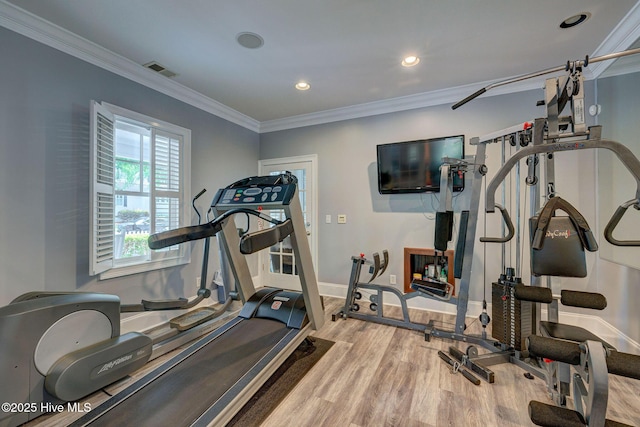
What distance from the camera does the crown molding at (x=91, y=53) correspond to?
75.2 inches

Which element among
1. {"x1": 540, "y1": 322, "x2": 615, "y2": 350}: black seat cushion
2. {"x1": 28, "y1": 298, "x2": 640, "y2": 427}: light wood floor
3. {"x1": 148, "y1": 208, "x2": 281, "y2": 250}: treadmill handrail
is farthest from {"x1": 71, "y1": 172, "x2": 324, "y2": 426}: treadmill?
{"x1": 540, "y1": 322, "x2": 615, "y2": 350}: black seat cushion

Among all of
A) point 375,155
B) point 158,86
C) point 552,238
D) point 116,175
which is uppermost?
point 158,86

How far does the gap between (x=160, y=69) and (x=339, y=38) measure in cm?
188

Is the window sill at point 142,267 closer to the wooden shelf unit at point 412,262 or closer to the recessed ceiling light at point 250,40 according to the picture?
the recessed ceiling light at point 250,40

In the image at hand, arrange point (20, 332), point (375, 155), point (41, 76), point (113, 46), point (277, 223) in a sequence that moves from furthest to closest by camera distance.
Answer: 1. point (375, 155)
2. point (113, 46)
3. point (41, 76)
4. point (277, 223)
5. point (20, 332)

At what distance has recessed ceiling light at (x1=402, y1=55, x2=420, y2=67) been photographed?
2.49 meters

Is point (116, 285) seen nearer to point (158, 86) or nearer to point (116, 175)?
point (116, 175)

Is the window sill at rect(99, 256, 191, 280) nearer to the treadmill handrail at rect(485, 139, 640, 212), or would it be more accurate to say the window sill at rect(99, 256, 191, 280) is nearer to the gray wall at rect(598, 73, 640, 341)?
the treadmill handrail at rect(485, 139, 640, 212)

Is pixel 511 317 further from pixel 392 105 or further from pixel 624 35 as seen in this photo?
pixel 392 105

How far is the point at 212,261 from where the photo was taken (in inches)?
140

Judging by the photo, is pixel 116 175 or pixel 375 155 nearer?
pixel 116 175

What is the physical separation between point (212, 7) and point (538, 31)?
2.55 meters

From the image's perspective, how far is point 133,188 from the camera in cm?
271

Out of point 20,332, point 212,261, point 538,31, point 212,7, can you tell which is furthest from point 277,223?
point 538,31
